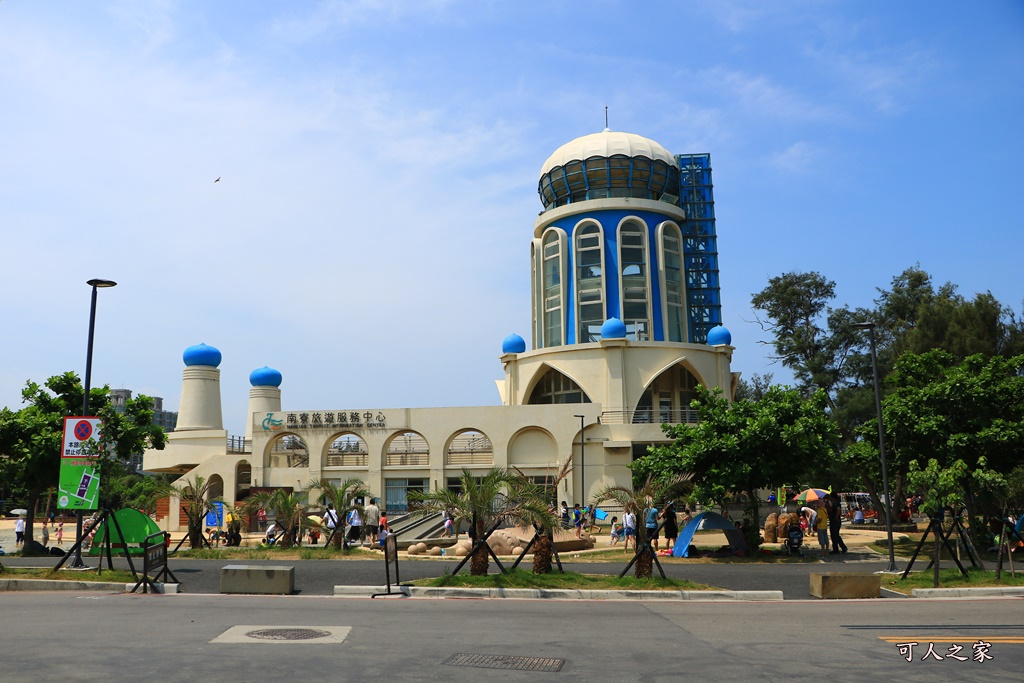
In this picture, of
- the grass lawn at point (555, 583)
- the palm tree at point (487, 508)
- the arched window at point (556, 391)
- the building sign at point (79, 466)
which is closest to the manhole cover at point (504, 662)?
the grass lawn at point (555, 583)

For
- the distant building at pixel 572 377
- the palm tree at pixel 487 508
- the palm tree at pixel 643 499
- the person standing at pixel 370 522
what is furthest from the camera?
the distant building at pixel 572 377

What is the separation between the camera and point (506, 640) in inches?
392

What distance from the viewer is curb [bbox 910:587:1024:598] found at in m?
14.9

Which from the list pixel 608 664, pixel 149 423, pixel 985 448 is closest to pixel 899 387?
pixel 985 448

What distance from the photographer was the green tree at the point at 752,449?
77.6 feet

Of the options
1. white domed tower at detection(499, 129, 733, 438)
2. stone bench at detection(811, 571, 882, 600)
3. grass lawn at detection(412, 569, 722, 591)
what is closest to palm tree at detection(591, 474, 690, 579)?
grass lawn at detection(412, 569, 722, 591)

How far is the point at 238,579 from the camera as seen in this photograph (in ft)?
50.5

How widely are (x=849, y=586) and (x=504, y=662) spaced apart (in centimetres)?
875

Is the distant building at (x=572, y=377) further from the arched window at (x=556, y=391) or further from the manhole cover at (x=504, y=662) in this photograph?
the manhole cover at (x=504, y=662)

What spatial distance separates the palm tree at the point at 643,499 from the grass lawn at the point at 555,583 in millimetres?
306

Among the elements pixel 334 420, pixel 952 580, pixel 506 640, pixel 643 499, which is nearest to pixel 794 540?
pixel 952 580

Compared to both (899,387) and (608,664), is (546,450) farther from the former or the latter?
(608,664)

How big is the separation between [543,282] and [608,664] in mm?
42749

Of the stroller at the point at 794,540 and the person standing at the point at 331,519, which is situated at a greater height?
the person standing at the point at 331,519
